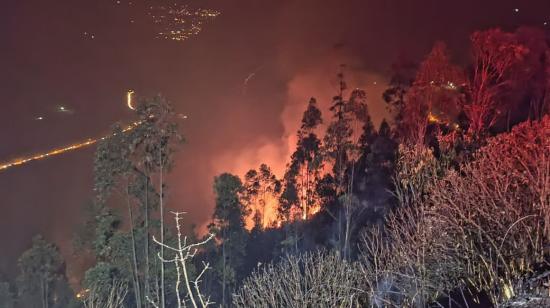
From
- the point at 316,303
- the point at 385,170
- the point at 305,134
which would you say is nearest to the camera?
the point at 316,303

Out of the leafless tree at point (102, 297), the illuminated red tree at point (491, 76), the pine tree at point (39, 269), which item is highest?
the illuminated red tree at point (491, 76)

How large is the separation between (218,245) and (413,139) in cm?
1519

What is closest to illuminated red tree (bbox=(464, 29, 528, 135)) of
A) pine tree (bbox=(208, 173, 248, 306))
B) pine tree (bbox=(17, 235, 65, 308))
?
pine tree (bbox=(208, 173, 248, 306))

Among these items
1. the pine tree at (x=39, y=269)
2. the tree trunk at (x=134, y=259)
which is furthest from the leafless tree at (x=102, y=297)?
the pine tree at (x=39, y=269)

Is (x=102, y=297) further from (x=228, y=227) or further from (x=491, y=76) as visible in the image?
(x=491, y=76)

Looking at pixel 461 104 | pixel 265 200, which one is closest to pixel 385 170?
pixel 461 104

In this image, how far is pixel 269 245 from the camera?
41.0 meters

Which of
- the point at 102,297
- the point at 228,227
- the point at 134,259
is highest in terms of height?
the point at 228,227

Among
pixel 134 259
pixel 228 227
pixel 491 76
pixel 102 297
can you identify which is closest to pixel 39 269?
pixel 228 227

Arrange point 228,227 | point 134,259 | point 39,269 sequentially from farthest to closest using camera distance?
point 39,269, point 228,227, point 134,259

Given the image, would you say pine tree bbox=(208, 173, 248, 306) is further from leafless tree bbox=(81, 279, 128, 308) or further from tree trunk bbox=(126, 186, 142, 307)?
leafless tree bbox=(81, 279, 128, 308)

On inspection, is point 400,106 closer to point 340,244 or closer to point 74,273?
point 340,244

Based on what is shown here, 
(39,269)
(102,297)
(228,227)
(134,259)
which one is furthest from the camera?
(39,269)

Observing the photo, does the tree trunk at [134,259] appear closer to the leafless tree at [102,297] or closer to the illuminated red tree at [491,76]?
the leafless tree at [102,297]
